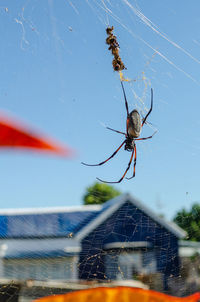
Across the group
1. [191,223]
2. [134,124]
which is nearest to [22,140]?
[134,124]

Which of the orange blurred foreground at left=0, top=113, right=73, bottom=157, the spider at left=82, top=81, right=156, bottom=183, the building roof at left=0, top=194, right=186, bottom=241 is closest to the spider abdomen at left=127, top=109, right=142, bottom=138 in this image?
the spider at left=82, top=81, right=156, bottom=183

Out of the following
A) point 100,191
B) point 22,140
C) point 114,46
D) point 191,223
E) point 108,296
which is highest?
point 100,191

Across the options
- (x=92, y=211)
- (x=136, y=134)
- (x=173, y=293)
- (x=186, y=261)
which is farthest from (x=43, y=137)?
(x=92, y=211)

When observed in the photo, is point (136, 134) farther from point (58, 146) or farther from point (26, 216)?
point (26, 216)

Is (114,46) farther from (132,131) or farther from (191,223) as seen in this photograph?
(191,223)

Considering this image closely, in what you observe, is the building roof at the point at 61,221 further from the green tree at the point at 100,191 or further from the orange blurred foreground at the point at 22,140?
the green tree at the point at 100,191

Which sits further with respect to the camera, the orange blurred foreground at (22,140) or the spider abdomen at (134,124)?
the spider abdomen at (134,124)

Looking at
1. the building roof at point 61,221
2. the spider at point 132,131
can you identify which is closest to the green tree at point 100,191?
the building roof at point 61,221
